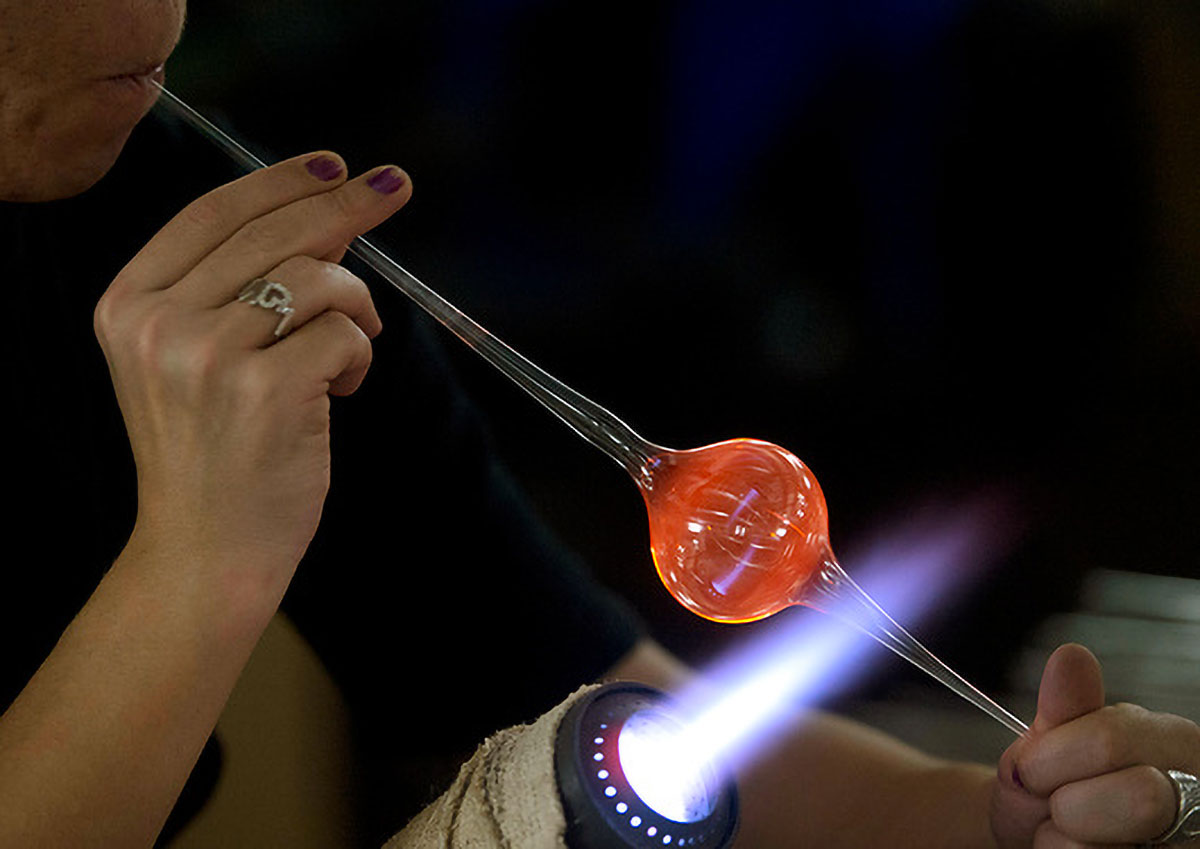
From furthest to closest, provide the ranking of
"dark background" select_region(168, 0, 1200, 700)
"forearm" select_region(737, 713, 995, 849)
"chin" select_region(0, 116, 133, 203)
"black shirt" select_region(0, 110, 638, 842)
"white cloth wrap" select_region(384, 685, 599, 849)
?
"dark background" select_region(168, 0, 1200, 700) < "black shirt" select_region(0, 110, 638, 842) < "forearm" select_region(737, 713, 995, 849) < "chin" select_region(0, 116, 133, 203) < "white cloth wrap" select_region(384, 685, 599, 849)

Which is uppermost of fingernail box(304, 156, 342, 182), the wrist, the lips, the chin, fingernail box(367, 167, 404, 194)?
fingernail box(367, 167, 404, 194)

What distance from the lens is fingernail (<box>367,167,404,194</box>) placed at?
26.0 inches

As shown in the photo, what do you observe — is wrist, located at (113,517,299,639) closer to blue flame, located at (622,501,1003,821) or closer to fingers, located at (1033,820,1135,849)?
fingers, located at (1033,820,1135,849)

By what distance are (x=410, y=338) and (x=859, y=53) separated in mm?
853

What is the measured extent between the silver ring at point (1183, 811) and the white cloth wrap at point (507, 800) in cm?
32

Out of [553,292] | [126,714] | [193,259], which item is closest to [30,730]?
[126,714]

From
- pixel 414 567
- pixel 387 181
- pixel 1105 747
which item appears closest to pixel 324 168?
pixel 387 181

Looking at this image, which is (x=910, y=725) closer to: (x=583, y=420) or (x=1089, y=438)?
(x=1089, y=438)

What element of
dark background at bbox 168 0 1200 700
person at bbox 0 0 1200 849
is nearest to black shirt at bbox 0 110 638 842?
person at bbox 0 0 1200 849

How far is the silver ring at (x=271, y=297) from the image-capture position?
62 cm

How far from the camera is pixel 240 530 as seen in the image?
0.62 m

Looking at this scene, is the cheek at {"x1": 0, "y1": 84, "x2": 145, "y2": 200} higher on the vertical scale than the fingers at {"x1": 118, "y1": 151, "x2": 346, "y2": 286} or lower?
lower

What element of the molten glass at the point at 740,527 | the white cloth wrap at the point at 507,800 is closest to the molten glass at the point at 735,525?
the molten glass at the point at 740,527

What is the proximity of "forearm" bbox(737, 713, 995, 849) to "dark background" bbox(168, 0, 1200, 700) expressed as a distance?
678 millimetres
